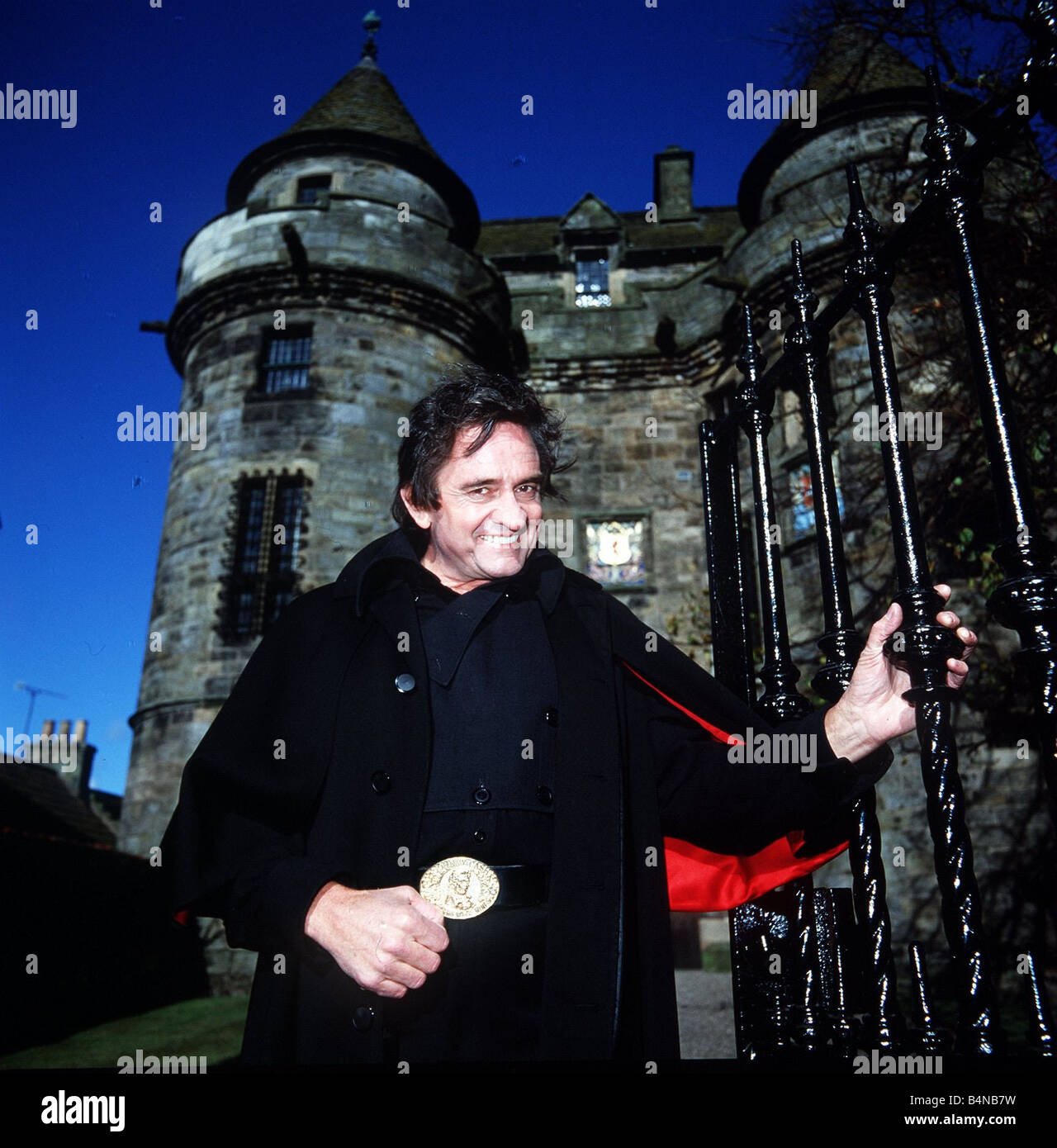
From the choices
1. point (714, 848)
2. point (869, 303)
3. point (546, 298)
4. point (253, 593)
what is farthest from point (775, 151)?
point (714, 848)

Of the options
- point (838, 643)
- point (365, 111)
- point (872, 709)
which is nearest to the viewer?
point (872, 709)

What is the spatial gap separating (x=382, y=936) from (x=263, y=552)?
10623 millimetres

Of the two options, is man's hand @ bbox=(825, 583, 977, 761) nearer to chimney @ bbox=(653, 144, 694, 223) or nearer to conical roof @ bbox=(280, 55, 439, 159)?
conical roof @ bbox=(280, 55, 439, 159)

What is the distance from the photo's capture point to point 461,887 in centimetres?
173

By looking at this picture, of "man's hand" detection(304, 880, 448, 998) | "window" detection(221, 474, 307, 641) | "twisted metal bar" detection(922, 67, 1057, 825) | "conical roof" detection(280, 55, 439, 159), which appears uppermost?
"conical roof" detection(280, 55, 439, 159)

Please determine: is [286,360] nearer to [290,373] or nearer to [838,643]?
[290,373]

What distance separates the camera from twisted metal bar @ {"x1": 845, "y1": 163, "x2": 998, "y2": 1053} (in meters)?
1.55

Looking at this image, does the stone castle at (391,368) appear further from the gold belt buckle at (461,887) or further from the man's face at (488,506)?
the gold belt buckle at (461,887)

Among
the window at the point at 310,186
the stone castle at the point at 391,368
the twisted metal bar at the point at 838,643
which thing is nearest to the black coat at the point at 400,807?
the twisted metal bar at the point at 838,643

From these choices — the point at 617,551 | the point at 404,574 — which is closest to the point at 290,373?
the point at 617,551

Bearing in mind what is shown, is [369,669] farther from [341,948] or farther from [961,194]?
[961,194]

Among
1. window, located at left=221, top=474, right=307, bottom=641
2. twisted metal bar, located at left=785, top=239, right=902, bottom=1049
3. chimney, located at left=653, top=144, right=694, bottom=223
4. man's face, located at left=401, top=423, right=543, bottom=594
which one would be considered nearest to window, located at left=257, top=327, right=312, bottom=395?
window, located at left=221, top=474, right=307, bottom=641

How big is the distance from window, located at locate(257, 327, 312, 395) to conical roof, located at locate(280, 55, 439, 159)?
4.45 metres

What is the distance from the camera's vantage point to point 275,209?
13164 millimetres
